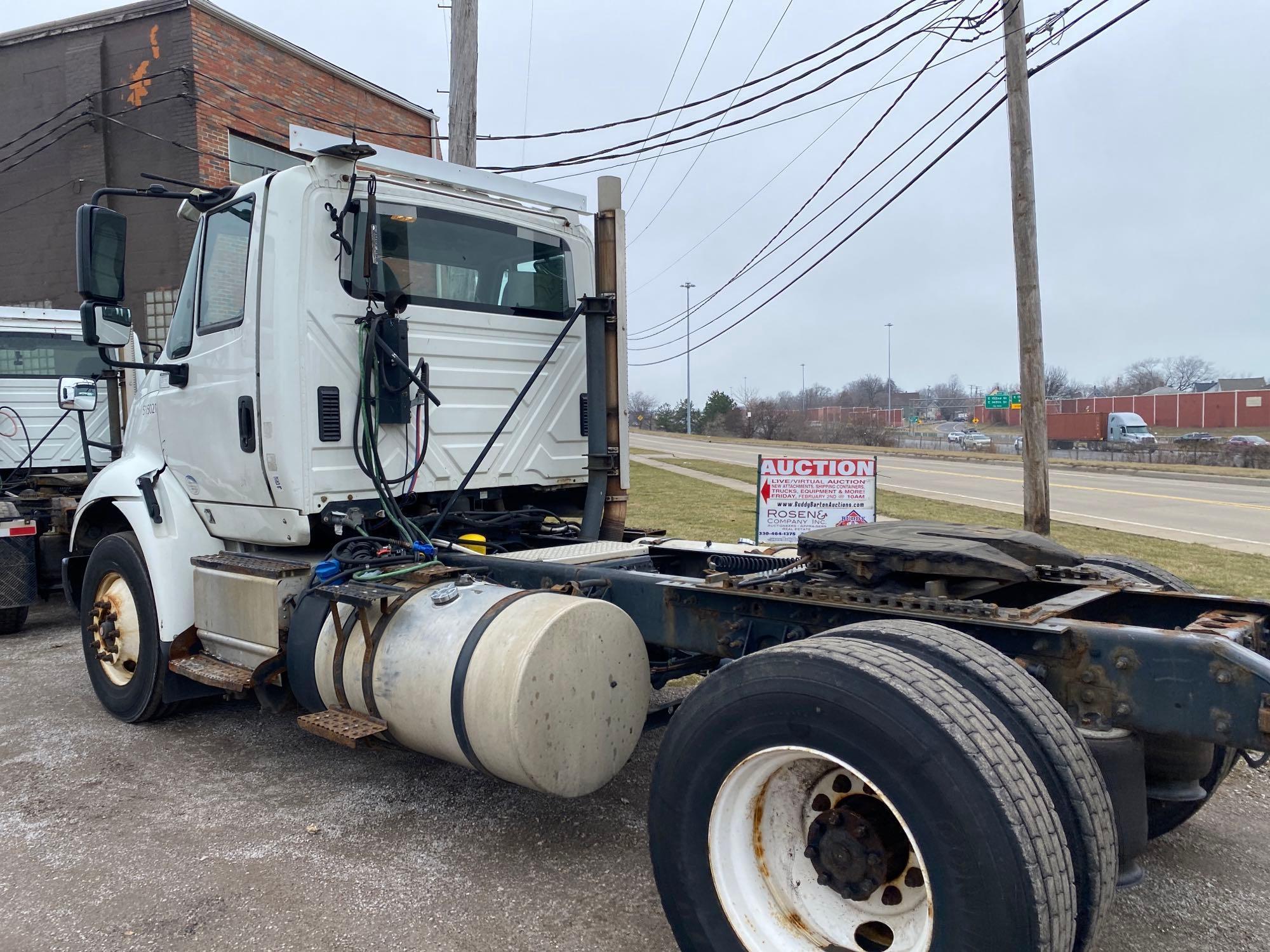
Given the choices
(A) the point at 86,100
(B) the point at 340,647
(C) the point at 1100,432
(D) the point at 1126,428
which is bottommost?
(B) the point at 340,647

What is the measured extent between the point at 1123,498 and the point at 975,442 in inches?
1364

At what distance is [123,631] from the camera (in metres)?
5.25

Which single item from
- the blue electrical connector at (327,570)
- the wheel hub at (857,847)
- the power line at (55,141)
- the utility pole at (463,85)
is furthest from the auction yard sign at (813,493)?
the power line at (55,141)

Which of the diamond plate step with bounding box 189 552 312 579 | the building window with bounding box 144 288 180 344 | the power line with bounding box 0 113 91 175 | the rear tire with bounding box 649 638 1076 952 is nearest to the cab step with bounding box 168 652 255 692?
the diamond plate step with bounding box 189 552 312 579

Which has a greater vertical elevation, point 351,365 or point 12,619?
point 351,365

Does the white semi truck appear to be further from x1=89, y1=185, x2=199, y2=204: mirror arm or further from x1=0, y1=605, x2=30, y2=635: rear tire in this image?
x1=0, y1=605, x2=30, y2=635: rear tire

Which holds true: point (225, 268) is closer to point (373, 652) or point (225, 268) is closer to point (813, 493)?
point (373, 652)

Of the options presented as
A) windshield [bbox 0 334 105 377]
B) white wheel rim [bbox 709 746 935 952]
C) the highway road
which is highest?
windshield [bbox 0 334 105 377]

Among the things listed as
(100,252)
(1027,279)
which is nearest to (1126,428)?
Result: (1027,279)

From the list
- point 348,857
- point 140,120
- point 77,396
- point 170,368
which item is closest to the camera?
point 348,857

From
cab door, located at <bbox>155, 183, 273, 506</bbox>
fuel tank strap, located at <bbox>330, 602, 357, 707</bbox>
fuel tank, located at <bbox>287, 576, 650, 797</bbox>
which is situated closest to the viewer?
fuel tank, located at <bbox>287, 576, 650, 797</bbox>

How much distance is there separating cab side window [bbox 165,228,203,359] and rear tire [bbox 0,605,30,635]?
387cm

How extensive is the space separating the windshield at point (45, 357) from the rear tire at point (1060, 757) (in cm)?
890

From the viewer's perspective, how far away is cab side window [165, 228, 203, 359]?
194 inches
